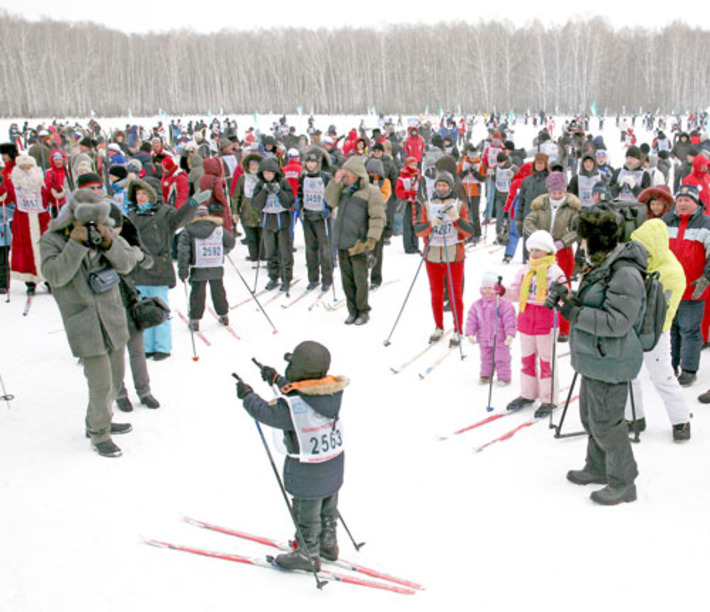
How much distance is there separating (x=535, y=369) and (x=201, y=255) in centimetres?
349

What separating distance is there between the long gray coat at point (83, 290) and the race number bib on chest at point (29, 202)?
→ 4606mm

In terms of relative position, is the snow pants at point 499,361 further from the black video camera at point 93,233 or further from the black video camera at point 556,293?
the black video camera at point 93,233

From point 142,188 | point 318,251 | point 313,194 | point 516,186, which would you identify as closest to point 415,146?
point 516,186

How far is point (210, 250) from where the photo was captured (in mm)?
6570

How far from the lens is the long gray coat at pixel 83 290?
152 inches

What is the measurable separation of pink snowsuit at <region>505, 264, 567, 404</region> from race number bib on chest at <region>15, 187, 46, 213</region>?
6176 millimetres

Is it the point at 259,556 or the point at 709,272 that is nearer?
the point at 259,556

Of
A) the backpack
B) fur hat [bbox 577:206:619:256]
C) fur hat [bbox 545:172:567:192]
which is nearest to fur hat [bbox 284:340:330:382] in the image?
fur hat [bbox 577:206:619:256]

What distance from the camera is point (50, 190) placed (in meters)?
8.10

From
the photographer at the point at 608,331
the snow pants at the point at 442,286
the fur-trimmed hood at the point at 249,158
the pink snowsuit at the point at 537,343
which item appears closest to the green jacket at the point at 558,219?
Answer: the snow pants at the point at 442,286

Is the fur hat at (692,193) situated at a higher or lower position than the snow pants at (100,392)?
higher

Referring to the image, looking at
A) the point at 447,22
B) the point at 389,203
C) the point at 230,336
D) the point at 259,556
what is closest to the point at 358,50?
the point at 447,22

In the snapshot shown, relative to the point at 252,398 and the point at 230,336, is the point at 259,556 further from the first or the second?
the point at 230,336

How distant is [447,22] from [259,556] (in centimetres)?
6961
